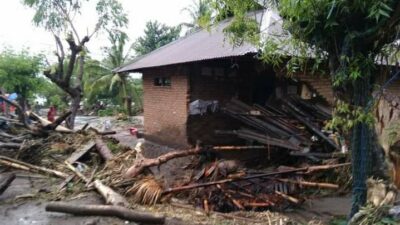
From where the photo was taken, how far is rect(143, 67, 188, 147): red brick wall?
1255 cm

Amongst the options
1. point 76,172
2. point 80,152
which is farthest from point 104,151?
point 76,172

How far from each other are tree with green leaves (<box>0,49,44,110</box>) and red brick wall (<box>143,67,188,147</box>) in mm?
11255

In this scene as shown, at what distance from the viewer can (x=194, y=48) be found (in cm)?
1213

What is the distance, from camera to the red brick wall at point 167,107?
41.2 ft

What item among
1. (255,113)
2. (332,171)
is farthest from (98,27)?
(332,171)

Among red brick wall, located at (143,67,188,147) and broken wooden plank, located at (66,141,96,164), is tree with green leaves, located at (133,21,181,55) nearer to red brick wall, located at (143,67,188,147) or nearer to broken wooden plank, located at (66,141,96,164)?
red brick wall, located at (143,67,188,147)

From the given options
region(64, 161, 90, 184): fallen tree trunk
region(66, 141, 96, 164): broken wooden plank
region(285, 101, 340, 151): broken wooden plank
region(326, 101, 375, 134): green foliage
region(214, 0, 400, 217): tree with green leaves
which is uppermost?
region(214, 0, 400, 217): tree with green leaves

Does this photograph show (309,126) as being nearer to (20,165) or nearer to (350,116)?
(350,116)

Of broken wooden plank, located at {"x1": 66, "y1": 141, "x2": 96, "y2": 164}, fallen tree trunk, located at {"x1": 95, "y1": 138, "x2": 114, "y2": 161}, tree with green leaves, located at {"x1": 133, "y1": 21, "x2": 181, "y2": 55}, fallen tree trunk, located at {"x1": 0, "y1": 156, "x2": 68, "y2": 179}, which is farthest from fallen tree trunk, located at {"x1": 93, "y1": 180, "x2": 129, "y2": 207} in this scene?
tree with green leaves, located at {"x1": 133, "y1": 21, "x2": 181, "y2": 55}

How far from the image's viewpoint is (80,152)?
10.3m

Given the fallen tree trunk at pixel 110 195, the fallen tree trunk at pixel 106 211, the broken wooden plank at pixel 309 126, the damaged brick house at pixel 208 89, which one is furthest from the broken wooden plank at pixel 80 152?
the broken wooden plank at pixel 309 126

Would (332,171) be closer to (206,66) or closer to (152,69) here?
(206,66)

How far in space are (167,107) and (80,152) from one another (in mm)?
4066

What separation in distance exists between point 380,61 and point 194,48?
810 centimetres
